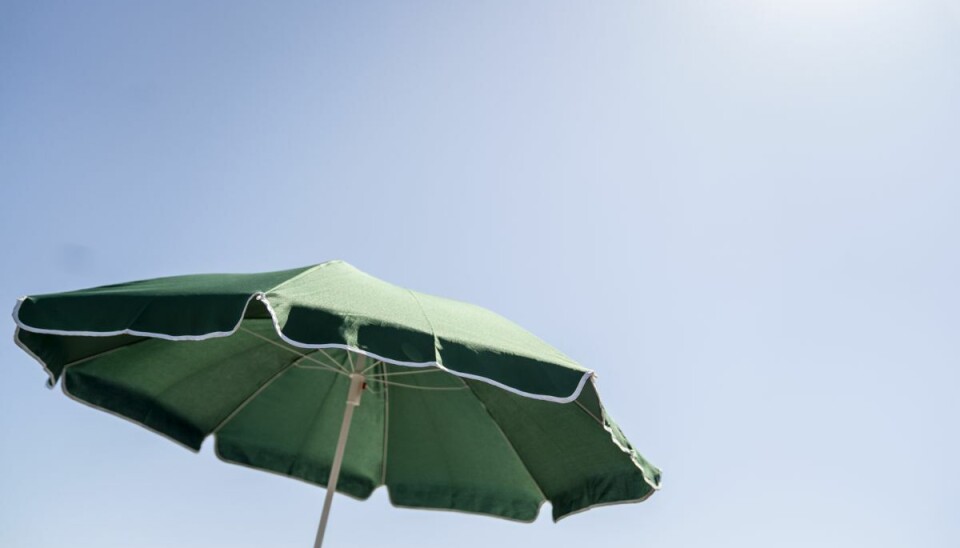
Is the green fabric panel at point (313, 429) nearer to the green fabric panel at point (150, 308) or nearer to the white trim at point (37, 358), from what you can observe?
the white trim at point (37, 358)

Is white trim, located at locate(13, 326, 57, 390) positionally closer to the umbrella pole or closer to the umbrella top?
the umbrella top

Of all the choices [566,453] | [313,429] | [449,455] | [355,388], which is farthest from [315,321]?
[313,429]

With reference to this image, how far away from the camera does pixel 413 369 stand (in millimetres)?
5449

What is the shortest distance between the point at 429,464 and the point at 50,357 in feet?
7.83

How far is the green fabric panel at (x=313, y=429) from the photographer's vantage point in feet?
17.6

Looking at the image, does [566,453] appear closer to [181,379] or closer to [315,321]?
[315,321]

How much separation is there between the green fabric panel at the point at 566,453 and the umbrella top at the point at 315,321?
0.89 meters

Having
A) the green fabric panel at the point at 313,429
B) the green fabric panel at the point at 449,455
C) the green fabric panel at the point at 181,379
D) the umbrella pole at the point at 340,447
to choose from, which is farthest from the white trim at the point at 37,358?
the green fabric panel at the point at 449,455

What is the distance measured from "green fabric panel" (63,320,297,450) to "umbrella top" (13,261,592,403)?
0.80 metres

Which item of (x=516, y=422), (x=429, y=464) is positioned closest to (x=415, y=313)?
(x=516, y=422)

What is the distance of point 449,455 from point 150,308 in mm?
2505

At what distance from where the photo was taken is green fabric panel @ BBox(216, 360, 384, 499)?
17.6 feet

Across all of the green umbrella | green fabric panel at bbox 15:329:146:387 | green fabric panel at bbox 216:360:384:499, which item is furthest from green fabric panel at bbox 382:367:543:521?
green fabric panel at bbox 15:329:146:387

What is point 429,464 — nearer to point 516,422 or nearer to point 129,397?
point 516,422
